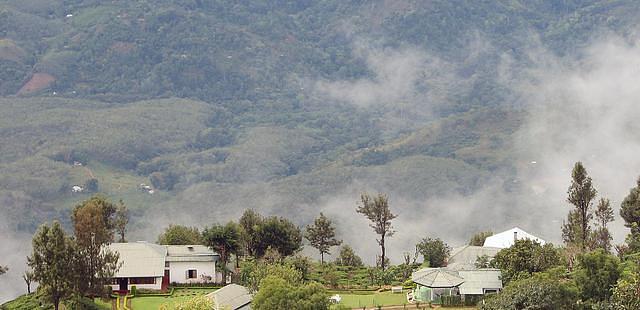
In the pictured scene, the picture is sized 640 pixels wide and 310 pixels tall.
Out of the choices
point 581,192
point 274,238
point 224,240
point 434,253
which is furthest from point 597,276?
point 224,240

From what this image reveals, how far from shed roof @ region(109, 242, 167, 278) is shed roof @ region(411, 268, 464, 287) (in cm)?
2002

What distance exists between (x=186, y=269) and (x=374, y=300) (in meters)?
17.7

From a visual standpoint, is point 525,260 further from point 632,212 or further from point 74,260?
point 74,260

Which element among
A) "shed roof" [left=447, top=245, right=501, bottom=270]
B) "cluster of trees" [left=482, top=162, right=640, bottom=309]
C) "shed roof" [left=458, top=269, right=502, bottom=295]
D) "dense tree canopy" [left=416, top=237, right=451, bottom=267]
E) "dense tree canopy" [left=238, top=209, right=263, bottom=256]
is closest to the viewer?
"cluster of trees" [left=482, top=162, right=640, bottom=309]

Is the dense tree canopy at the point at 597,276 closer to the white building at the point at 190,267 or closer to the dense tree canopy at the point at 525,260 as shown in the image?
the dense tree canopy at the point at 525,260

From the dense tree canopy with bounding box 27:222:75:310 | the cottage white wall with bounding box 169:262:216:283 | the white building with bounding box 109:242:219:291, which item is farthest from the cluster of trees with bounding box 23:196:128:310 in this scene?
the cottage white wall with bounding box 169:262:216:283

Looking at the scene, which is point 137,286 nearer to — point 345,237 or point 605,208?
point 605,208

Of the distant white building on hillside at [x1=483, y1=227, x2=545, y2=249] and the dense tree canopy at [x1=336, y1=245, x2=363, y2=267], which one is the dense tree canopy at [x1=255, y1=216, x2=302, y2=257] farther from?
the distant white building on hillside at [x1=483, y1=227, x2=545, y2=249]

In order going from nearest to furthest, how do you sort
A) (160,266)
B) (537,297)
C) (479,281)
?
(537,297) < (479,281) < (160,266)

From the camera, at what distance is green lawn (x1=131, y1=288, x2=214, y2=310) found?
70963mm

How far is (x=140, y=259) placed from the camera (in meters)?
81.2

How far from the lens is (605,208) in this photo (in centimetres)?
9925

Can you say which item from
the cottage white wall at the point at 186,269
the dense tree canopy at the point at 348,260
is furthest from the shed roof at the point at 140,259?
the dense tree canopy at the point at 348,260

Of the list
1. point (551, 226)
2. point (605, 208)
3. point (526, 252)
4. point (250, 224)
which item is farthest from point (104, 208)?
point (551, 226)
